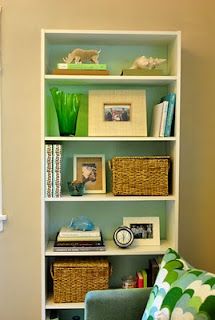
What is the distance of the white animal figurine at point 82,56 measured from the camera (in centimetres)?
230

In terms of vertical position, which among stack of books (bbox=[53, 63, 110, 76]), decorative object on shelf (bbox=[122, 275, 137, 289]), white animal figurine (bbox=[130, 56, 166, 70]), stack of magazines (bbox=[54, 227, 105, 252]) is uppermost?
white animal figurine (bbox=[130, 56, 166, 70])

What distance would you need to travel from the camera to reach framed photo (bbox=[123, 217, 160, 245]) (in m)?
2.41

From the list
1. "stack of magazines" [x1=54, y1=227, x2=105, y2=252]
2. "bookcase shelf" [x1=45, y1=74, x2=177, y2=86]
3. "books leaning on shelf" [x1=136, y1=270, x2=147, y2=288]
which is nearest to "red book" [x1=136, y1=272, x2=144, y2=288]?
"books leaning on shelf" [x1=136, y1=270, x2=147, y2=288]

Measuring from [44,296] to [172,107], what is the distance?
1287mm

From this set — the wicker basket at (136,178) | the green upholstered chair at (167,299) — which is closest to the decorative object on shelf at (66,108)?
the wicker basket at (136,178)

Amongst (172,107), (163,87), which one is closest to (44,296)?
(172,107)

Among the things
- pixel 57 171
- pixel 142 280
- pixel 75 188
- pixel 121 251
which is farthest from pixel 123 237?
pixel 57 171

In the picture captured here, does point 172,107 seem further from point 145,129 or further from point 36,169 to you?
point 36,169

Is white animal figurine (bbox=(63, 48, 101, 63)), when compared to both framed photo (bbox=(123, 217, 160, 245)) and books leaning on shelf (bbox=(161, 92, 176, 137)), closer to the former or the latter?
books leaning on shelf (bbox=(161, 92, 176, 137))

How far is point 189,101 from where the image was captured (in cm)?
253

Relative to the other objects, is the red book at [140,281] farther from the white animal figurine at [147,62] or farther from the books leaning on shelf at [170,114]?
the white animal figurine at [147,62]

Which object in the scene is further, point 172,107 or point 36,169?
point 36,169

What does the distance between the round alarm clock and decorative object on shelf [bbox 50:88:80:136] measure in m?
0.65

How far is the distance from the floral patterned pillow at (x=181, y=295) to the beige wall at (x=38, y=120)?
Answer: 0.85 m
